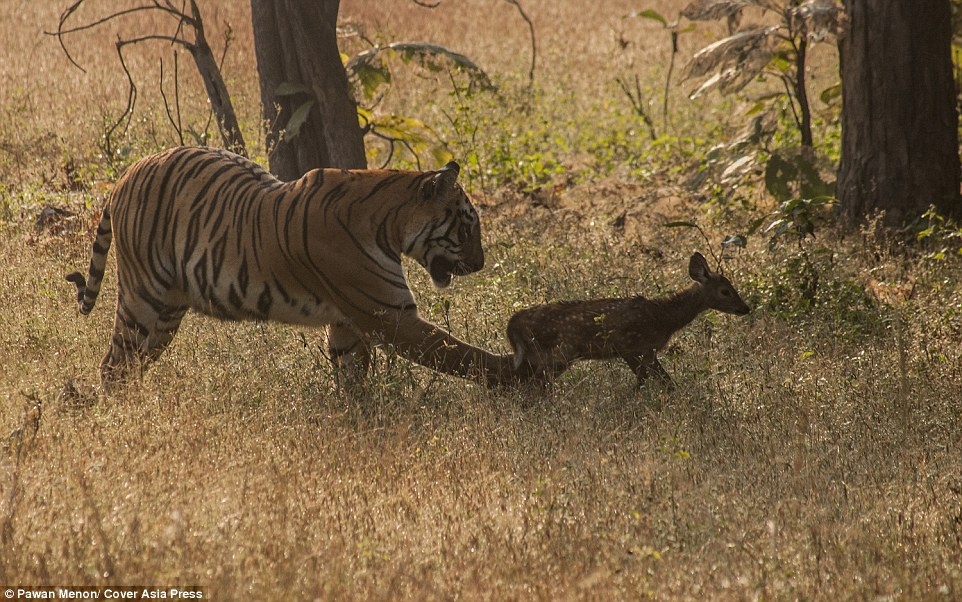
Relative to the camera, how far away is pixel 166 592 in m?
4.30

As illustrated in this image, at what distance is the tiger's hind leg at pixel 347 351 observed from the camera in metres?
7.27

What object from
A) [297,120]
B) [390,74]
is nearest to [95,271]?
[297,120]

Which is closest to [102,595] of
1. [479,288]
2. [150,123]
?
[479,288]

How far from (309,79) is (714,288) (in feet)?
16.3

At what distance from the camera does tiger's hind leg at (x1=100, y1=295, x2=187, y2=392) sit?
7.21m

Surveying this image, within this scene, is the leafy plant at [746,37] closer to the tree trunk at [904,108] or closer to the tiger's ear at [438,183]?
the tree trunk at [904,108]

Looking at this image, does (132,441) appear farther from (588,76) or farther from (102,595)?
(588,76)

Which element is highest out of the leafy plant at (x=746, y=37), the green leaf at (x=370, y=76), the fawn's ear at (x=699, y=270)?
the green leaf at (x=370, y=76)

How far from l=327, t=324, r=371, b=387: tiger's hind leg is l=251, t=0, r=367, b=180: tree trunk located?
399cm

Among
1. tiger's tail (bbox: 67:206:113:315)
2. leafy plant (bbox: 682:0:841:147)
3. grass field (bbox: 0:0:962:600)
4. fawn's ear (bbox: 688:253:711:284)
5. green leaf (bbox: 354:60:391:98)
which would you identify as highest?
green leaf (bbox: 354:60:391:98)

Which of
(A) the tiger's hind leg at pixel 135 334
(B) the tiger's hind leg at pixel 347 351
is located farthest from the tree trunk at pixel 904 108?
(A) the tiger's hind leg at pixel 135 334

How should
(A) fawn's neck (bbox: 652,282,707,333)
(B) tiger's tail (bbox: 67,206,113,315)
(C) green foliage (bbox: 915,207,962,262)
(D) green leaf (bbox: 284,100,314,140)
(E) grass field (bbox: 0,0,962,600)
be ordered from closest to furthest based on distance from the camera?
(E) grass field (bbox: 0,0,962,600), (A) fawn's neck (bbox: 652,282,707,333), (B) tiger's tail (bbox: 67,206,113,315), (C) green foliage (bbox: 915,207,962,262), (D) green leaf (bbox: 284,100,314,140)

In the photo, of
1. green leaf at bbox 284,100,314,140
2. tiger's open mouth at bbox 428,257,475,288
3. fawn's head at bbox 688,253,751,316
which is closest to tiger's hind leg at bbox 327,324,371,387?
tiger's open mouth at bbox 428,257,475,288

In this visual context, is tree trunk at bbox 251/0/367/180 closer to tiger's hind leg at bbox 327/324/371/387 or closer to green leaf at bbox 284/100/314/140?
green leaf at bbox 284/100/314/140
